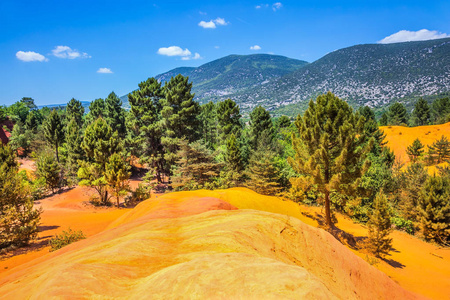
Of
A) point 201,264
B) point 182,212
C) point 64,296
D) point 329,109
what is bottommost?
point 182,212

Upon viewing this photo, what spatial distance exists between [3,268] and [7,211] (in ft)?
12.7

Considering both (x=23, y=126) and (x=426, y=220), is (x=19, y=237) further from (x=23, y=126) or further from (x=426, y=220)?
(x=23, y=126)

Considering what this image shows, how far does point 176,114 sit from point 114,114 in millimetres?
22718

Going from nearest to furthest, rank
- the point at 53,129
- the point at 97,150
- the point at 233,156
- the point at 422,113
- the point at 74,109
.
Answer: the point at 97,150 < the point at 233,156 < the point at 53,129 < the point at 74,109 < the point at 422,113

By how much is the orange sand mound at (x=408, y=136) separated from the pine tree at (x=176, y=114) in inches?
2202

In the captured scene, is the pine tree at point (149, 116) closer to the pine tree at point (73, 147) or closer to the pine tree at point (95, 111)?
the pine tree at point (73, 147)

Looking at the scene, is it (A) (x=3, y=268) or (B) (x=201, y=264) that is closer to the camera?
(B) (x=201, y=264)

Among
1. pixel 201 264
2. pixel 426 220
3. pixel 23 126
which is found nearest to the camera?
pixel 201 264

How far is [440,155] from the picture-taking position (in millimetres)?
41219

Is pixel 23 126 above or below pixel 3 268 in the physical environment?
above

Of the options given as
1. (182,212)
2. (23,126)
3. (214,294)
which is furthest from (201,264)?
(23,126)

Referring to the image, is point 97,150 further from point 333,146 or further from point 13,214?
point 333,146

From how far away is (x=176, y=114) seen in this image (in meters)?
28.6

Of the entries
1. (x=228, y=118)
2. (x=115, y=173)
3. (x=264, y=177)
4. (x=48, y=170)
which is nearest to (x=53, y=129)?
(x=48, y=170)
